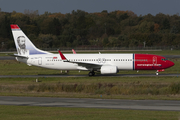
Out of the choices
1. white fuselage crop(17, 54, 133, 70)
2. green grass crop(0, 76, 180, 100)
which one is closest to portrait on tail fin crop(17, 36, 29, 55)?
white fuselage crop(17, 54, 133, 70)

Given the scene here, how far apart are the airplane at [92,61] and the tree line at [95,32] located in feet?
305

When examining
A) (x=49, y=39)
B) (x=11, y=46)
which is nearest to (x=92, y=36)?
(x=49, y=39)

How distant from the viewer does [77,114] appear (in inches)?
746

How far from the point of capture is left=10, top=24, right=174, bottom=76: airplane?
145 ft

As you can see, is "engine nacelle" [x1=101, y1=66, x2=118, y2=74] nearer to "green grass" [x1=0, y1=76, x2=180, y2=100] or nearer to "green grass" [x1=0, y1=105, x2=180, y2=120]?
"green grass" [x1=0, y1=76, x2=180, y2=100]

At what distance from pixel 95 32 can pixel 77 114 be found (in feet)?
521

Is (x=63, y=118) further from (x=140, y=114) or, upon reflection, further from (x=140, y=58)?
(x=140, y=58)

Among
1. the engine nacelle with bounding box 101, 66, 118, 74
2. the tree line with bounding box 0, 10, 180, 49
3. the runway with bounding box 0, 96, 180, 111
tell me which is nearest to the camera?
the runway with bounding box 0, 96, 180, 111

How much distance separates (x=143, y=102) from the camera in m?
23.8

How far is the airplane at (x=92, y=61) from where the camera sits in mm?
44188

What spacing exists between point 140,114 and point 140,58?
26.3m

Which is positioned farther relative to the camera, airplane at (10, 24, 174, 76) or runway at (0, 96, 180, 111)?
airplane at (10, 24, 174, 76)

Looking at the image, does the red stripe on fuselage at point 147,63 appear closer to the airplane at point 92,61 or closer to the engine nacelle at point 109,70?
the airplane at point 92,61

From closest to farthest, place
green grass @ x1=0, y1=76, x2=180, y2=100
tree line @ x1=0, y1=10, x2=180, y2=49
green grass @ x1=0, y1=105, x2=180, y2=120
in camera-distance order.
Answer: green grass @ x1=0, y1=105, x2=180, y2=120 → green grass @ x1=0, y1=76, x2=180, y2=100 → tree line @ x1=0, y1=10, x2=180, y2=49
